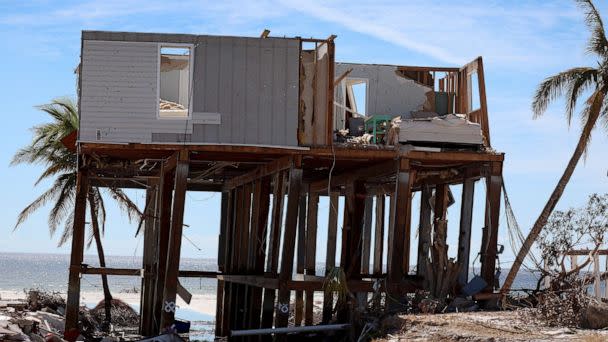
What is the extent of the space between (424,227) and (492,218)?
4264mm

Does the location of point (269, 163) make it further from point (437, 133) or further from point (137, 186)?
point (137, 186)

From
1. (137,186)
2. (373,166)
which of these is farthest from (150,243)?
(373,166)

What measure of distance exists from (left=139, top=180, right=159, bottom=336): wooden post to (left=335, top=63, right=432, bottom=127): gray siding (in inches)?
293

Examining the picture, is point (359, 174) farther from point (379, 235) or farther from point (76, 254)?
point (76, 254)

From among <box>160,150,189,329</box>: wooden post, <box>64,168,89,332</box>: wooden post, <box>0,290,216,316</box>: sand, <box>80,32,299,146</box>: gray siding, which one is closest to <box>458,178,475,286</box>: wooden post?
<box>80,32,299,146</box>: gray siding

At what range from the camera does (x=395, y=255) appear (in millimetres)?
27188

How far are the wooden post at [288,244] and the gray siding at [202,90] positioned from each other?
0.90 m

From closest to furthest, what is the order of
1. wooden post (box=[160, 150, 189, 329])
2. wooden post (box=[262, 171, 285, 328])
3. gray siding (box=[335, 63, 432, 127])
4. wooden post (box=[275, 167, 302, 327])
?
wooden post (box=[160, 150, 189, 329])
wooden post (box=[275, 167, 302, 327])
wooden post (box=[262, 171, 285, 328])
gray siding (box=[335, 63, 432, 127])

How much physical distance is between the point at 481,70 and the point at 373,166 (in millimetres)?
3894

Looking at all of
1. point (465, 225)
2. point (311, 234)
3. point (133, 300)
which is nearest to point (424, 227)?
point (465, 225)

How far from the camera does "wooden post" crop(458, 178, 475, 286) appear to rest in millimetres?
28438

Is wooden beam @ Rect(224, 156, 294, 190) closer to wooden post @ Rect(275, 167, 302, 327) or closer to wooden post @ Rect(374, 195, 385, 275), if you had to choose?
wooden post @ Rect(275, 167, 302, 327)

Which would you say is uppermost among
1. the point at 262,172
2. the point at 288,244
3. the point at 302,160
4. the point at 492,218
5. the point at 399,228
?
the point at 302,160

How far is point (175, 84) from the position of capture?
34.4 meters
